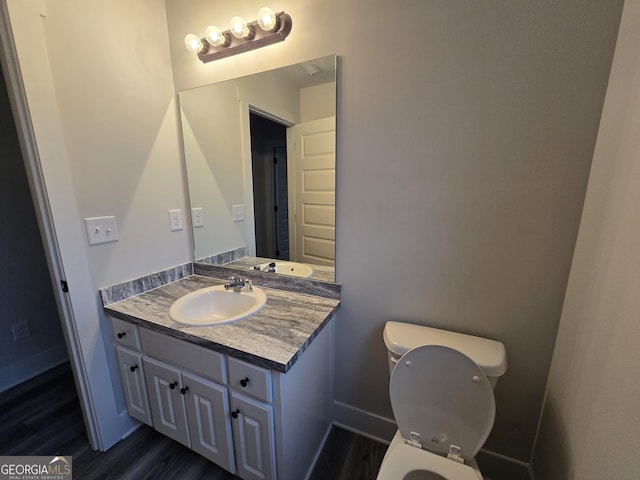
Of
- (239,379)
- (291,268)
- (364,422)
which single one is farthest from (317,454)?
(291,268)

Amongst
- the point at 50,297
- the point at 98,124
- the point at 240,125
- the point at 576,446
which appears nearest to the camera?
the point at 576,446

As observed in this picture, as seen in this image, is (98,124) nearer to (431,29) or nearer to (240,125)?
(240,125)

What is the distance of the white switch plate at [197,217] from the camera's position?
169 cm

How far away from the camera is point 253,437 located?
1.03 m

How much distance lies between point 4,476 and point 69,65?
186 centimetres

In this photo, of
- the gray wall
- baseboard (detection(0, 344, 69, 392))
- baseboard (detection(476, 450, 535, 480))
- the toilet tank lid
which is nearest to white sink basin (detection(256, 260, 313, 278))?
the toilet tank lid

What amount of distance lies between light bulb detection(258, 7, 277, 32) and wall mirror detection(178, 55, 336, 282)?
18 centimetres

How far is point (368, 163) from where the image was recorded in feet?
3.91

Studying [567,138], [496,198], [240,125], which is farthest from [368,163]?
[240,125]

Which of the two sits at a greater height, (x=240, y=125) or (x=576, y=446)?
(x=240, y=125)

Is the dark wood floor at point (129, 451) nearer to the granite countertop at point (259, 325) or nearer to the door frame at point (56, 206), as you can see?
the door frame at point (56, 206)

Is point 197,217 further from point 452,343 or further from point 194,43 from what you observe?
point 452,343

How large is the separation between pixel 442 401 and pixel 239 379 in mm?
767

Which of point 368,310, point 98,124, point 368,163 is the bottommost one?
point 368,310
